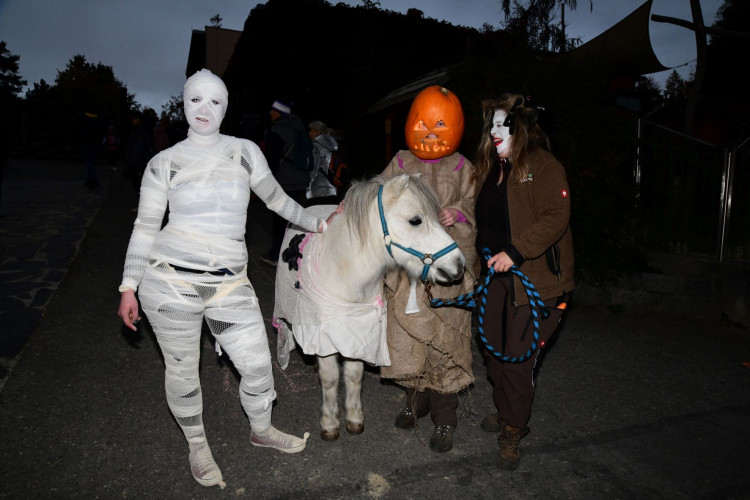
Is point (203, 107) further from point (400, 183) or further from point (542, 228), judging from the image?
point (542, 228)

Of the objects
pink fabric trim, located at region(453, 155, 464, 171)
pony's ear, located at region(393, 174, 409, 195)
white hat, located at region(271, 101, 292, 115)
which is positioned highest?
white hat, located at region(271, 101, 292, 115)

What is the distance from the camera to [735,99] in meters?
14.4

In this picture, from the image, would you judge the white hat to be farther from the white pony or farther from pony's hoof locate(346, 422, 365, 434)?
pony's hoof locate(346, 422, 365, 434)

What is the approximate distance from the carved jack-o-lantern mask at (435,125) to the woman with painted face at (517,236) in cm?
19

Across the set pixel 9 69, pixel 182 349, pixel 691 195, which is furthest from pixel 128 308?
pixel 9 69

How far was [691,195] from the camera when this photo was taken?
247 inches

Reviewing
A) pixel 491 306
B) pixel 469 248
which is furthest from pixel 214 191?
pixel 491 306

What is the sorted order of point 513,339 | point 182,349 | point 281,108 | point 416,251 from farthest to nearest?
point 281,108 < point 513,339 < point 416,251 < point 182,349

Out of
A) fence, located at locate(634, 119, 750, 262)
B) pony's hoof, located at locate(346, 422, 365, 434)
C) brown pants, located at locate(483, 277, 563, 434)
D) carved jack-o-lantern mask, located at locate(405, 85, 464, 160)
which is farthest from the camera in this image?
fence, located at locate(634, 119, 750, 262)

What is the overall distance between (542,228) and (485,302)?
602 millimetres

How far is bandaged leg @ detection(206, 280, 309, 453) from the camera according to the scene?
2.43 meters

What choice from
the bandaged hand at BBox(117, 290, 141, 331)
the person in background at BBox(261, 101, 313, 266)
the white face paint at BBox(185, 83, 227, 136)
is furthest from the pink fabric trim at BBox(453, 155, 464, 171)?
the person in background at BBox(261, 101, 313, 266)

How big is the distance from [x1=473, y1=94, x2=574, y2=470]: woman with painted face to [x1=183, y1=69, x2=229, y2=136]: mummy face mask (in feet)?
5.02

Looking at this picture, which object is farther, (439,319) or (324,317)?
(439,319)
